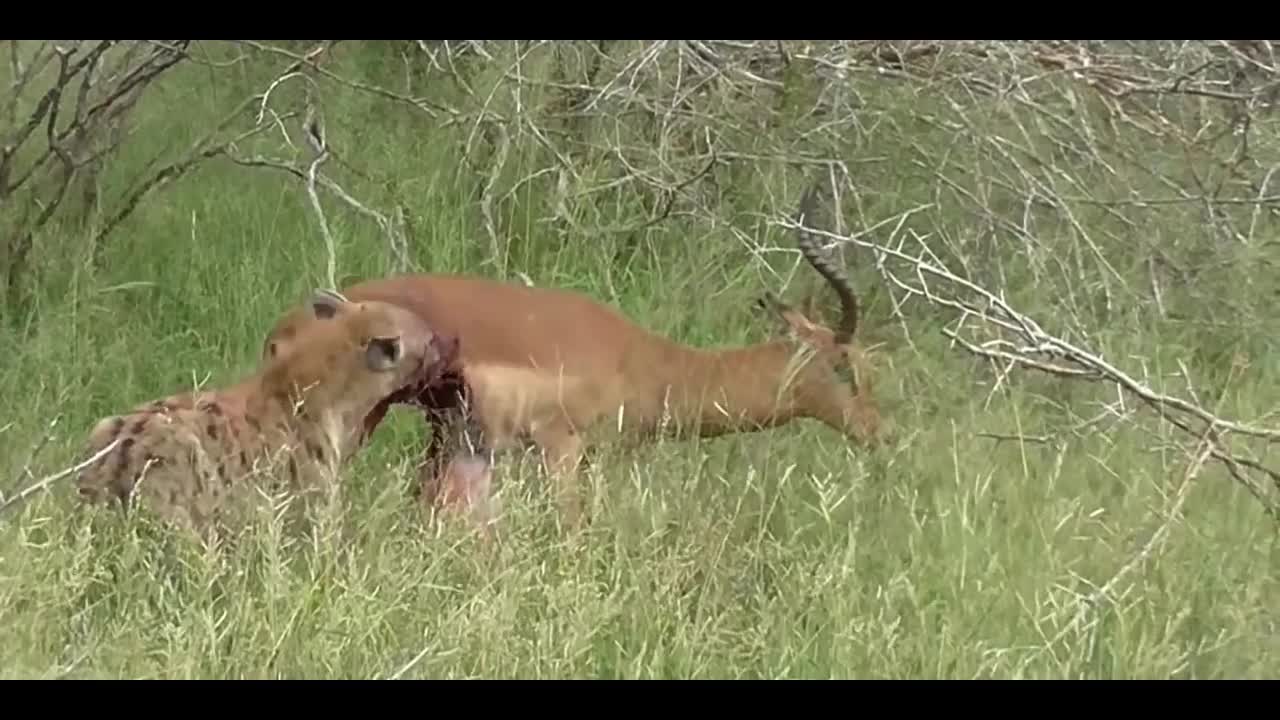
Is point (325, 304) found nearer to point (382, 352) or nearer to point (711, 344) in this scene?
point (382, 352)

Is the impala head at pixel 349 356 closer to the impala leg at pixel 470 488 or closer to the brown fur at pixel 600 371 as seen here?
the brown fur at pixel 600 371

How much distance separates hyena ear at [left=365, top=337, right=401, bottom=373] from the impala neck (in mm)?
817

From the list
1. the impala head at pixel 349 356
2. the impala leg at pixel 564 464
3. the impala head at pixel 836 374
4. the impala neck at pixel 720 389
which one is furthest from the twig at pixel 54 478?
the impala head at pixel 836 374

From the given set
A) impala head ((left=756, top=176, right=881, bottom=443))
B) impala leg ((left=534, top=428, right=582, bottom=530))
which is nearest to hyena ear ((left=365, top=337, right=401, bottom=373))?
impala leg ((left=534, top=428, right=582, bottom=530))

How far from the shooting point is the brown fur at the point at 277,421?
167 inches

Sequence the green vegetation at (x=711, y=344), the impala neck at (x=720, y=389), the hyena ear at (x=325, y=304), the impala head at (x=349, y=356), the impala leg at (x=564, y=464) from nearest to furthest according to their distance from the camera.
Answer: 1. the green vegetation at (x=711, y=344)
2. the impala leg at (x=564, y=464)
3. the impala head at (x=349, y=356)
4. the hyena ear at (x=325, y=304)
5. the impala neck at (x=720, y=389)

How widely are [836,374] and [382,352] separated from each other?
4.57 ft

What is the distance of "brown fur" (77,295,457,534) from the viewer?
4234 mm

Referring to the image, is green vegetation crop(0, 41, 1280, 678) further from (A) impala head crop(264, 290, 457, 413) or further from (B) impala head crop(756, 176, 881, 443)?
(A) impala head crop(264, 290, 457, 413)

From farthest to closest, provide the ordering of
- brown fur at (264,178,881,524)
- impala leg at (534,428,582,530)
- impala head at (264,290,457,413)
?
brown fur at (264,178,881,524) < impala head at (264,290,457,413) < impala leg at (534,428,582,530)

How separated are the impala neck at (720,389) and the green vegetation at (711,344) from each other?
0.15m

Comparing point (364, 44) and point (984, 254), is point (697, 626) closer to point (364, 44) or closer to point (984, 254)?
point (984, 254)

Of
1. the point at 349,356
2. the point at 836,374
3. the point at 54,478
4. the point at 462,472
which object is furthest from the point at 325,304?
the point at 836,374
